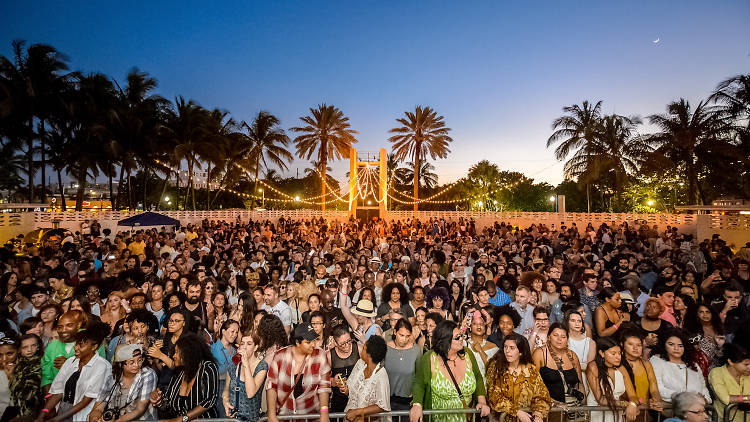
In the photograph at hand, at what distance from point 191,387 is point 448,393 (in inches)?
83.7

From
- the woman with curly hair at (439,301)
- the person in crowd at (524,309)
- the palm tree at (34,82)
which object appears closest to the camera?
the person in crowd at (524,309)

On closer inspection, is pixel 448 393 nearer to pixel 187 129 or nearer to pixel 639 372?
pixel 639 372

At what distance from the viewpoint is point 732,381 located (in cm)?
344

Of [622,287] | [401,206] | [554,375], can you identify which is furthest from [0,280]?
[401,206]

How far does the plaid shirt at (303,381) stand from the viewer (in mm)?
3342

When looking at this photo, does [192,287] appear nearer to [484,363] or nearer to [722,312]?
[484,363]

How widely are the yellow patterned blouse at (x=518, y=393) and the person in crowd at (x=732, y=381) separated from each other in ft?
5.04

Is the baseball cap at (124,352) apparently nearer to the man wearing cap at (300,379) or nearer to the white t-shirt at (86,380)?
the white t-shirt at (86,380)

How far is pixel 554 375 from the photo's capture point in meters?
3.48

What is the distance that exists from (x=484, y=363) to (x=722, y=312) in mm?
3628

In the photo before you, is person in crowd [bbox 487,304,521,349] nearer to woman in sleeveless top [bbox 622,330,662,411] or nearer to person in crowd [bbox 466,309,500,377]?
person in crowd [bbox 466,309,500,377]

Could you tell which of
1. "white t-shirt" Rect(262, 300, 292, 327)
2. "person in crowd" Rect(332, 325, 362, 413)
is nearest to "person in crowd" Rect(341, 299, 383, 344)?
"person in crowd" Rect(332, 325, 362, 413)

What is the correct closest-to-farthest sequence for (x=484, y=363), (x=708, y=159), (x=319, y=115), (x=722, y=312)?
1. (x=484, y=363)
2. (x=722, y=312)
3. (x=708, y=159)
4. (x=319, y=115)

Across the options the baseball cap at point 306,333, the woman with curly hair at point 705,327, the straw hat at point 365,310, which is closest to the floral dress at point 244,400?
the baseball cap at point 306,333
